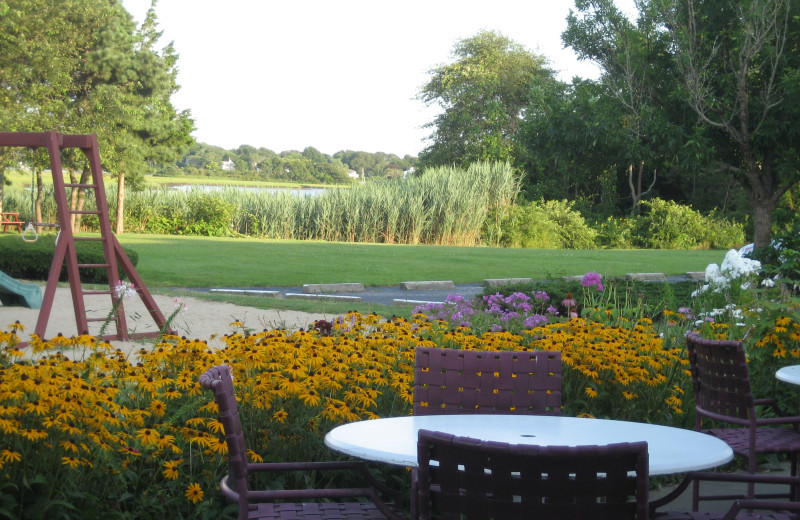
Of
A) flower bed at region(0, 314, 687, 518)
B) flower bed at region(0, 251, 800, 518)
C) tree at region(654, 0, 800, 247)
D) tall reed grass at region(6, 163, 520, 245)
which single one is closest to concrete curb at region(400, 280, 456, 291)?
tree at region(654, 0, 800, 247)

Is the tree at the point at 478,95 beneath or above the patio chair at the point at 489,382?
above

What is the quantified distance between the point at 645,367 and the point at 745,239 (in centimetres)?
3068

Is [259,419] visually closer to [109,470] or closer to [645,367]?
[109,470]

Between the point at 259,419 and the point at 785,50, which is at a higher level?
the point at 785,50

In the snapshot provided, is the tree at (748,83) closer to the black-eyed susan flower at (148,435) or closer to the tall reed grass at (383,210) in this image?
the tall reed grass at (383,210)

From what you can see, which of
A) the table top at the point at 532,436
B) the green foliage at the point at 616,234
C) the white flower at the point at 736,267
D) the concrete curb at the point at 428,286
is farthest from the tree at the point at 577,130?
the table top at the point at 532,436

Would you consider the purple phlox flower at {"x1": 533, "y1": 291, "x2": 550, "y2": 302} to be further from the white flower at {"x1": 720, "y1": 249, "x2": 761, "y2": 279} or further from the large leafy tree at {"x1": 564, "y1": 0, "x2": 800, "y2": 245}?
the large leafy tree at {"x1": 564, "y1": 0, "x2": 800, "y2": 245}

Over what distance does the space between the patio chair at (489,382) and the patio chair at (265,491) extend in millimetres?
569

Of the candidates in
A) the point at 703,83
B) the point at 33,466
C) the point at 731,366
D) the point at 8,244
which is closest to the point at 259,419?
the point at 33,466

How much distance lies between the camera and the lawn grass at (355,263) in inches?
655

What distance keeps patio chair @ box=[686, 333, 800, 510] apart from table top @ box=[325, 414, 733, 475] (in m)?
0.98

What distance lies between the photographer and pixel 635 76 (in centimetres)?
2005

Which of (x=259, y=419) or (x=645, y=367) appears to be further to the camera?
(x=645, y=367)

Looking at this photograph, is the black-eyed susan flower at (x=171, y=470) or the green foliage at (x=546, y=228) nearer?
the black-eyed susan flower at (x=171, y=470)
